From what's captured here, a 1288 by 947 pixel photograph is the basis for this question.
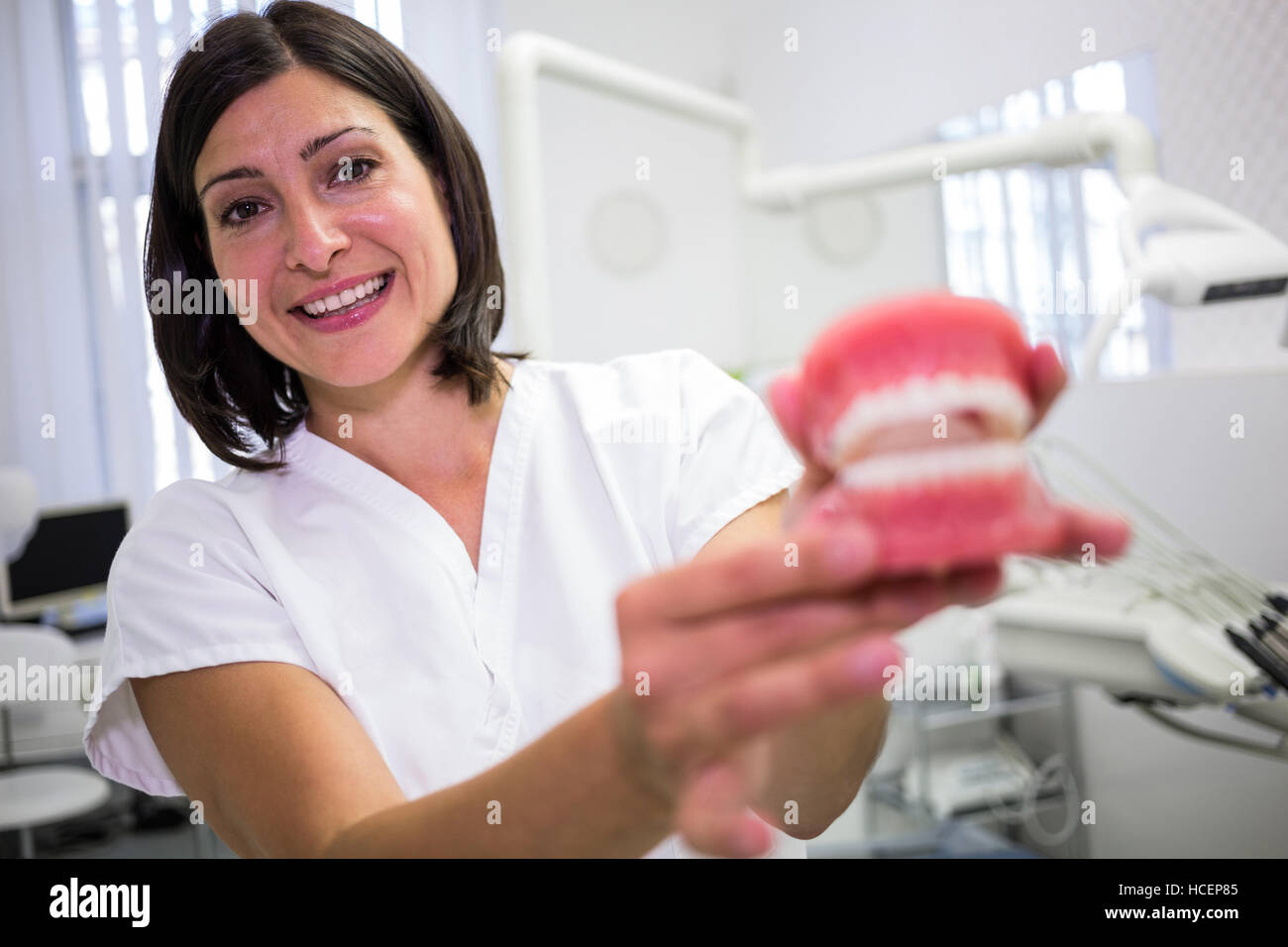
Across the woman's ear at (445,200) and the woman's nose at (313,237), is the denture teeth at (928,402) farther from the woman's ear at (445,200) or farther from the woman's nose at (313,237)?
the woman's ear at (445,200)

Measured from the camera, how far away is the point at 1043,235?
1.80 meters

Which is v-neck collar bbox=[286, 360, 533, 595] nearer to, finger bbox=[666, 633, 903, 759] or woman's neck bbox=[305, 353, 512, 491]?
woman's neck bbox=[305, 353, 512, 491]

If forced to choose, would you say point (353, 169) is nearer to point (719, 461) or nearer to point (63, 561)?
point (719, 461)

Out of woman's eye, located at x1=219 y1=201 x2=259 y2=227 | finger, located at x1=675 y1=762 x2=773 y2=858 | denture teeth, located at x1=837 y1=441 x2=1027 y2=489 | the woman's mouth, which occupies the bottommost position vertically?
finger, located at x1=675 y1=762 x2=773 y2=858

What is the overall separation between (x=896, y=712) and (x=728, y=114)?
4.04ft

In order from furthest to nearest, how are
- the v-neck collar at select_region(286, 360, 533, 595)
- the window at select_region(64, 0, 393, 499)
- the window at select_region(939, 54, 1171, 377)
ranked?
the window at select_region(64, 0, 393, 499) < the window at select_region(939, 54, 1171, 377) < the v-neck collar at select_region(286, 360, 533, 595)

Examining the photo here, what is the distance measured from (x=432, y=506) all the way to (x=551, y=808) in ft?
1.30

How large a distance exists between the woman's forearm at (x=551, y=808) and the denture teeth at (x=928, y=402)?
127 millimetres

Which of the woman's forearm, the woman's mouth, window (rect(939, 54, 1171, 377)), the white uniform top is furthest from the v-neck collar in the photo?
window (rect(939, 54, 1171, 377))

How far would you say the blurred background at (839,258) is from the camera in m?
1.31

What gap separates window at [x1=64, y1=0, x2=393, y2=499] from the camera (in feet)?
8.41

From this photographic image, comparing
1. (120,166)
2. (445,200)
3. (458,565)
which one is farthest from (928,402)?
(120,166)

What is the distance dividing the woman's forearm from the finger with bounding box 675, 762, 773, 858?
0.07 meters

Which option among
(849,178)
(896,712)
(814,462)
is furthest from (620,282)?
(814,462)
